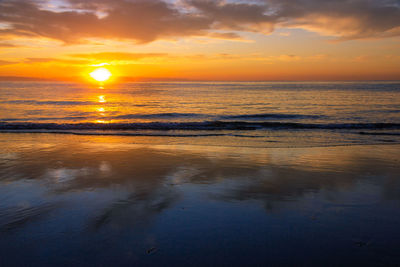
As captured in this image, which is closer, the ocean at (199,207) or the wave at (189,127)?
the ocean at (199,207)

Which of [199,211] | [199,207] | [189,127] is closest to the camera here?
[199,211]

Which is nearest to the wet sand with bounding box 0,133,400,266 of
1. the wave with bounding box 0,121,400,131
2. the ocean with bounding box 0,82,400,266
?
the ocean with bounding box 0,82,400,266

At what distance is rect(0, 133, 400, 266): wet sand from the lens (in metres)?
3.68

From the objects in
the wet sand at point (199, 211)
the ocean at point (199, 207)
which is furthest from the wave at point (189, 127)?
the wet sand at point (199, 211)

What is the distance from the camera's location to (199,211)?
16.2 ft

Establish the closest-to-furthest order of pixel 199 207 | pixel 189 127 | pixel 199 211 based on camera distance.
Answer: pixel 199 211
pixel 199 207
pixel 189 127

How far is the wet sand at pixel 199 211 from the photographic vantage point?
368 centimetres

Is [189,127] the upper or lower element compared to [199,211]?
lower

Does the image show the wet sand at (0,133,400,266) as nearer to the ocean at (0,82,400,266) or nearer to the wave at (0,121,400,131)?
the ocean at (0,82,400,266)

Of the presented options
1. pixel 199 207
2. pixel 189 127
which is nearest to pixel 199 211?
pixel 199 207

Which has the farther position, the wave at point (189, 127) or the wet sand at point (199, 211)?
the wave at point (189, 127)

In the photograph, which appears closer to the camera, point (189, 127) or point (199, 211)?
point (199, 211)

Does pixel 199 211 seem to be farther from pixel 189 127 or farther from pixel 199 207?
pixel 189 127

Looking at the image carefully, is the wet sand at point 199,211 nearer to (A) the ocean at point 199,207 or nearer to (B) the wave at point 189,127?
(A) the ocean at point 199,207
